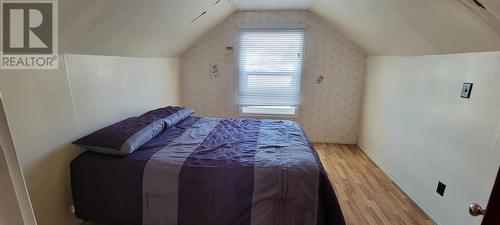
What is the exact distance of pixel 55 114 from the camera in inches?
66.7

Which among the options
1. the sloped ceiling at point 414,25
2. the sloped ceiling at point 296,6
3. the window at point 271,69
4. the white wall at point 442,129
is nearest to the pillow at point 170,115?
the sloped ceiling at point 296,6

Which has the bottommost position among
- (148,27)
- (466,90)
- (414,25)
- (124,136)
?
(124,136)

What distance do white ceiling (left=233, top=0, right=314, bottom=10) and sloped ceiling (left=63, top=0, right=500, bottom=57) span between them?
0.01 m

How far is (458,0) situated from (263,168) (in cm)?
152

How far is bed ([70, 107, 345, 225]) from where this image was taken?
1.56 meters

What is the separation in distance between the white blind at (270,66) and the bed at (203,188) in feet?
7.46

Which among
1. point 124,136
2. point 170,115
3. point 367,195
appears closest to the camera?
point 124,136

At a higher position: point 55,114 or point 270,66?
point 270,66

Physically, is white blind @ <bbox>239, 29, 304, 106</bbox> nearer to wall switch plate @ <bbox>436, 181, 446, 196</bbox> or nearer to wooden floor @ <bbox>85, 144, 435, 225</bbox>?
wooden floor @ <bbox>85, 144, 435, 225</bbox>

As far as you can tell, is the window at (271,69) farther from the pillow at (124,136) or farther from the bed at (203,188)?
the bed at (203,188)

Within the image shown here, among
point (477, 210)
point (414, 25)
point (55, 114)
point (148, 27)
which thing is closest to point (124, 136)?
point (55, 114)

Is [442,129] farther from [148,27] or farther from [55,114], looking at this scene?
[55,114]

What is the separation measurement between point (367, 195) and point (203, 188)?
5.73ft

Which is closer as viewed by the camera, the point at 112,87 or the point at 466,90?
the point at 466,90
